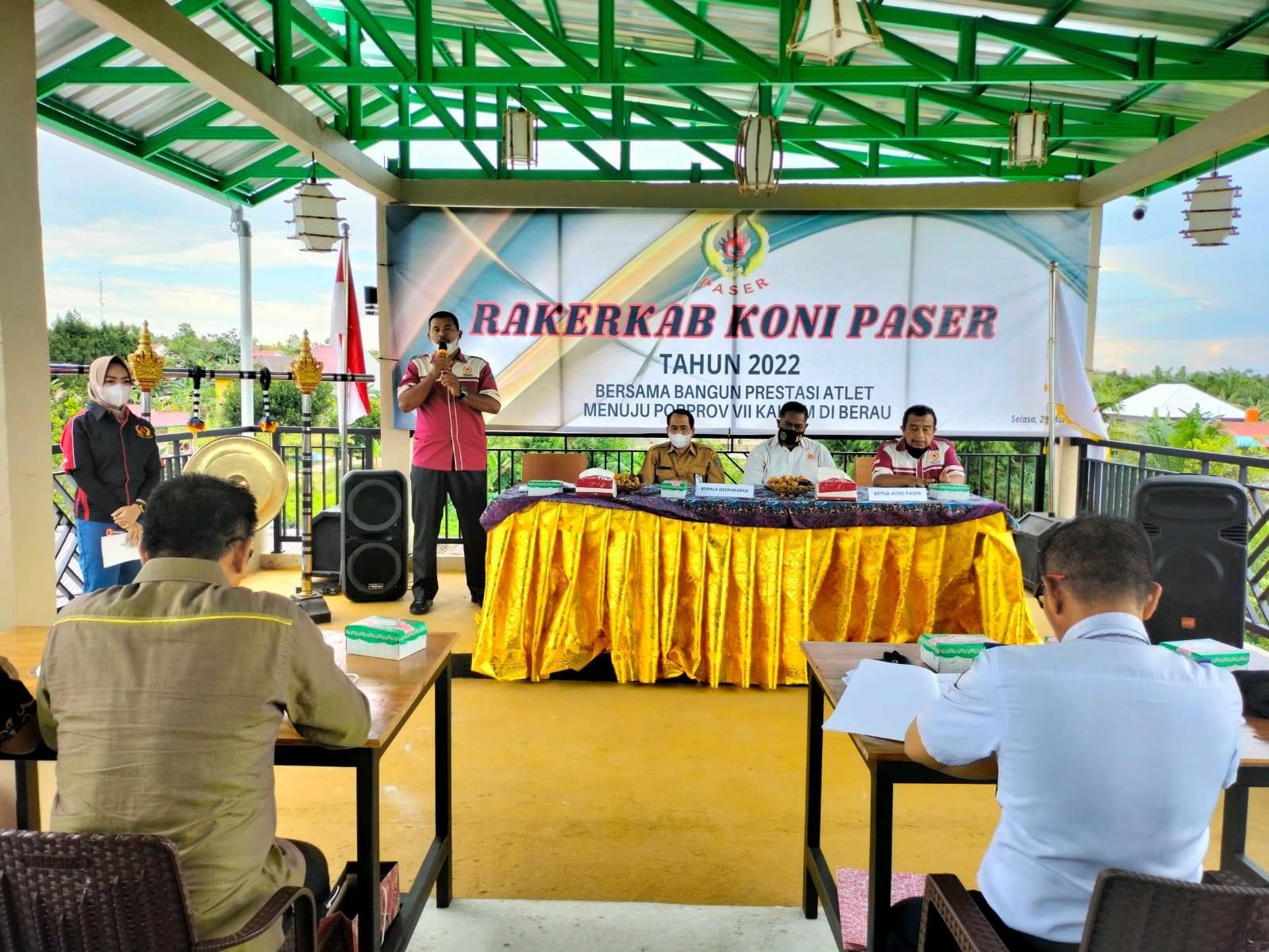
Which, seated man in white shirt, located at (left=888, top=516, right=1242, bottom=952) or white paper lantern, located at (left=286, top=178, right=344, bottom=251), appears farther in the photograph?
white paper lantern, located at (left=286, top=178, right=344, bottom=251)

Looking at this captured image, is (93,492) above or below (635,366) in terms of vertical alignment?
below

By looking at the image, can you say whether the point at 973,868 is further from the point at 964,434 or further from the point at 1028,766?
the point at 964,434

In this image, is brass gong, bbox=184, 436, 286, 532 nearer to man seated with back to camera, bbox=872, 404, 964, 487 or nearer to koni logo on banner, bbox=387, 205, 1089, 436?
koni logo on banner, bbox=387, 205, 1089, 436

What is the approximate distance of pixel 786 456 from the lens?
484 centimetres

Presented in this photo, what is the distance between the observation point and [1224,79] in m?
4.13

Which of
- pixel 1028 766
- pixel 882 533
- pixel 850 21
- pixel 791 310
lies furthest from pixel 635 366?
pixel 1028 766

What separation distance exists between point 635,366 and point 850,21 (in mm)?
4097

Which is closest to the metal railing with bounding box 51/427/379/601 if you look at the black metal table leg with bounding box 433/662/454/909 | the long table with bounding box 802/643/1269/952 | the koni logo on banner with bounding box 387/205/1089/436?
the koni logo on banner with bounding box 387/205/1089/436

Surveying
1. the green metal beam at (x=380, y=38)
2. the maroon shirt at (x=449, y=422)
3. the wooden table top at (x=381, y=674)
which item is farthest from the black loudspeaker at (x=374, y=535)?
the wooden table top at (x=381, y=674)

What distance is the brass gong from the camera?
4.09 meters

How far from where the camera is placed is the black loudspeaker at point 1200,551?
9.46ft

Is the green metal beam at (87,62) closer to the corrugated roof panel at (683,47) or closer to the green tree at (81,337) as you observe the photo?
the corrugated roof panel at (683,47)

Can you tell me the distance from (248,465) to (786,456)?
2809 mm

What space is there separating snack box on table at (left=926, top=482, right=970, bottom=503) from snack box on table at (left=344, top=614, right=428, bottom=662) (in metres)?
2.80
